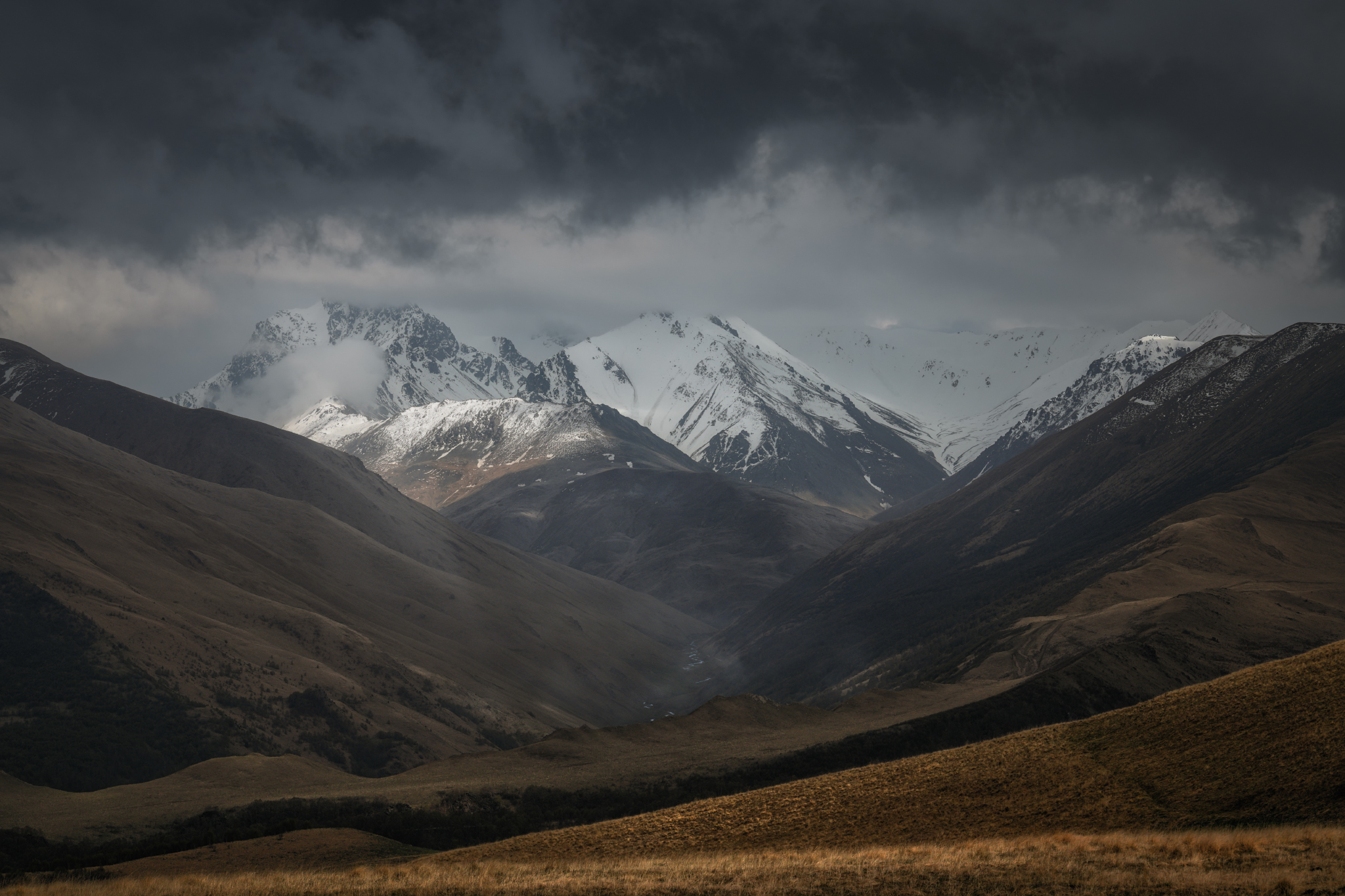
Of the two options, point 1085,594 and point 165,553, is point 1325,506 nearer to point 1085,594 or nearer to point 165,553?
point 1085,594

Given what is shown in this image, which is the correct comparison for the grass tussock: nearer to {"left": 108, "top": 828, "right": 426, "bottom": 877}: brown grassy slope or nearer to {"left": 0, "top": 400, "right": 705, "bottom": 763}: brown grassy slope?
{"left": 108, "top": 828, "right": 426, "bottom": 877}: brown grassy slope

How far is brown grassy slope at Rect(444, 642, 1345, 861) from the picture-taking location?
1330 inches

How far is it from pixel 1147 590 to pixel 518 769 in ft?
263

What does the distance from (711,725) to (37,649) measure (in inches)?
2397

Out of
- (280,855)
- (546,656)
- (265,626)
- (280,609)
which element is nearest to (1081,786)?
(280,855)

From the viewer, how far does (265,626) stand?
4269 inches

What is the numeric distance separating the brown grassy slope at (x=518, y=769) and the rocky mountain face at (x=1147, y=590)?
13.9 meters

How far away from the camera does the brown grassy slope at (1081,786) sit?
33.8m

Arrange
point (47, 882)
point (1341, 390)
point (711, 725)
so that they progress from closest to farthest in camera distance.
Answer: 1. point (47, 882)
2. point (711, 725)
3. point (1341, 390)

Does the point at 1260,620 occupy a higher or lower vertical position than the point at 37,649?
higher

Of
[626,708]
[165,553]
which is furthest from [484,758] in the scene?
[626,708]

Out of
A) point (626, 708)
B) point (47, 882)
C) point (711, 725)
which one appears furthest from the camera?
point (626, 708)

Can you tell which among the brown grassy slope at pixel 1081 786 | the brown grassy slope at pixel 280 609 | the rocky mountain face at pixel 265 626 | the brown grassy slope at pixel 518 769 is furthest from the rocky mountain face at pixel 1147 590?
the rocky mountain face at pixel 265 626

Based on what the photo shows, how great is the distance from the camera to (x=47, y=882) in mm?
36625
